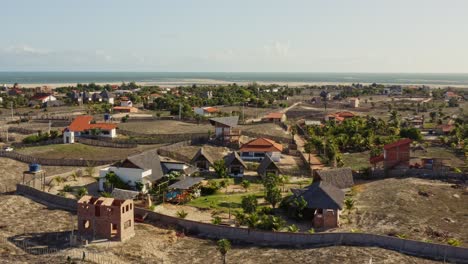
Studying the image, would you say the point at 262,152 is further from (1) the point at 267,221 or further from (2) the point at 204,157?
(1) the point at 267,221

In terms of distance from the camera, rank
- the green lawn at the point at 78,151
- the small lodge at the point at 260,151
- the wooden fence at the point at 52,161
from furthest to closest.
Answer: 1. the green lawn at the point at 78,151
2. the small lodge at the point at 260,151
3. the wooden fence at the point at 52,161

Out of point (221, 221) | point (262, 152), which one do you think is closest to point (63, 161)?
point (262, 152)

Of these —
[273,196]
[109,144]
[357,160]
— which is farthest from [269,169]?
[109,144]

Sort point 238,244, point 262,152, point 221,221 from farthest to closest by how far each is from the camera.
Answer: point 262,152 < point 221,221 < point 238,244

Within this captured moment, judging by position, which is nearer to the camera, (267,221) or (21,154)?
(267,221)

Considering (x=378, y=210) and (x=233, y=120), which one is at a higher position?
(x=233, y=120)

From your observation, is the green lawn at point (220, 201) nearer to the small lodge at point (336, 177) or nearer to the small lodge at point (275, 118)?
the small lodge at point (336, 177)

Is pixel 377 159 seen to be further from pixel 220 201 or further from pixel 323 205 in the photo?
pixel 220 201

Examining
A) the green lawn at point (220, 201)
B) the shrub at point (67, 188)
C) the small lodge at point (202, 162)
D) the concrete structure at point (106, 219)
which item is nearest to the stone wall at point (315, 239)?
the concrete structure at point (106, 219)
